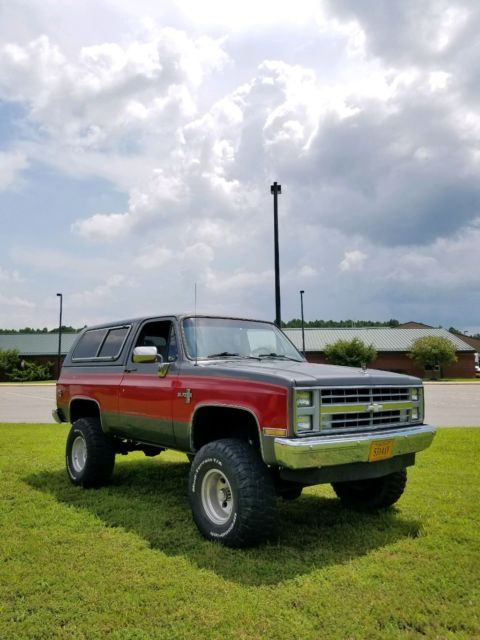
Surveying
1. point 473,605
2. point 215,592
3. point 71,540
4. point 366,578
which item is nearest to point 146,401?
point 71,540

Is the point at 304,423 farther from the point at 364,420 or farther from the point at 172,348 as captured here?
the point at 172,348

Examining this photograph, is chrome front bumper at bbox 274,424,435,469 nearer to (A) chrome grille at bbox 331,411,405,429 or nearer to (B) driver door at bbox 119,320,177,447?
(A) chrome grille at bbox 331,411,405,429

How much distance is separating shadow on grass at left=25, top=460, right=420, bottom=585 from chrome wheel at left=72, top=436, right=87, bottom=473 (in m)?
0.27

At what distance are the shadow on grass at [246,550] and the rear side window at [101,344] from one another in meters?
1.70

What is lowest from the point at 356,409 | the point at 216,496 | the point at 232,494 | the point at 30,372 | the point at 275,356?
the point at 216,496

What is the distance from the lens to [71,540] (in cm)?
503

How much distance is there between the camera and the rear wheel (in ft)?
22.9

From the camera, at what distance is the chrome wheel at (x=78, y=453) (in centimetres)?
728

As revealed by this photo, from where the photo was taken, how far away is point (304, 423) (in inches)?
180

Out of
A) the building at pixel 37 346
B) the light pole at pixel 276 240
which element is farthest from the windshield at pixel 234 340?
the building at pixel 37 346

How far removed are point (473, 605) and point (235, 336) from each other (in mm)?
3498

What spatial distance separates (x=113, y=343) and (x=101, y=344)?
0.35 meters

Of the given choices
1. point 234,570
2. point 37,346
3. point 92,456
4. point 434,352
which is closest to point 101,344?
point 92,456

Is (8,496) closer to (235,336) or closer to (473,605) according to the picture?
(235,336)
